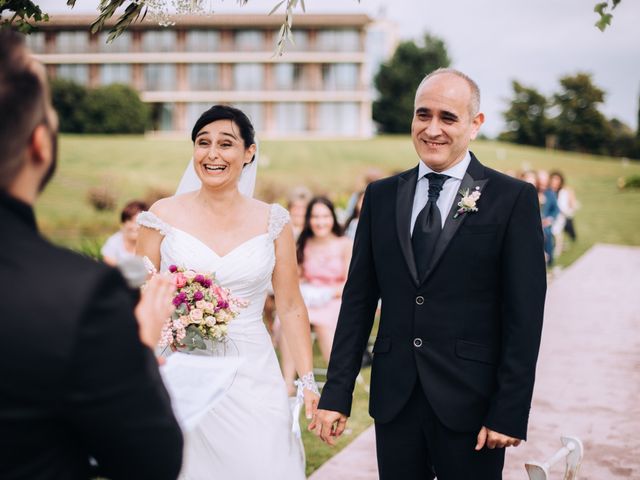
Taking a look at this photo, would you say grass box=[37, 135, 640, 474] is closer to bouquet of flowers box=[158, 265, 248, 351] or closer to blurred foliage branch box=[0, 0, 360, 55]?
bouquet of flowers box=[158, 265, 248, 351]

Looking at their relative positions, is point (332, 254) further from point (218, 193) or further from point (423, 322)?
point (423, 322)

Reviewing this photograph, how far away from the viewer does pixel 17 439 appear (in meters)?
1.40

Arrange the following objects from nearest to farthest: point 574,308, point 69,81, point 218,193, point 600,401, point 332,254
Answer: point 218,193 < point 600,401 < point 332,254 < point 574,308 < point 69,81

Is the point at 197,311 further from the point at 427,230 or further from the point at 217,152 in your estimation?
the point at 427,230

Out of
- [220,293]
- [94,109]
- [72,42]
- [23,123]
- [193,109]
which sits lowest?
[220,293]

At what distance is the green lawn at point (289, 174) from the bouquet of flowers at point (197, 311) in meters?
12.2

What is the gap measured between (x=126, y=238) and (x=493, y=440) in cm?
665

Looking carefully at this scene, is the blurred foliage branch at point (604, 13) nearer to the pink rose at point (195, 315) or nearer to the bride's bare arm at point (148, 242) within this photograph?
the pink rose at point (195, 315)

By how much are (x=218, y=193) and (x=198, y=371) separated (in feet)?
6.29

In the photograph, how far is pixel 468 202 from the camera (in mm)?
2959

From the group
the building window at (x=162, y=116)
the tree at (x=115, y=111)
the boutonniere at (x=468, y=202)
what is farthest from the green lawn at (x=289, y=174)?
the building window at (x=162, y=116)

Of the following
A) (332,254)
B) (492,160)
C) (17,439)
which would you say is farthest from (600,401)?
(492,160)

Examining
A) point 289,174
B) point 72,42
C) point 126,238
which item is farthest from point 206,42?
point 126,238

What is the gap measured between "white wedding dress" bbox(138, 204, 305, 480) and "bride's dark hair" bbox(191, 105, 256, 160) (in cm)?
48
